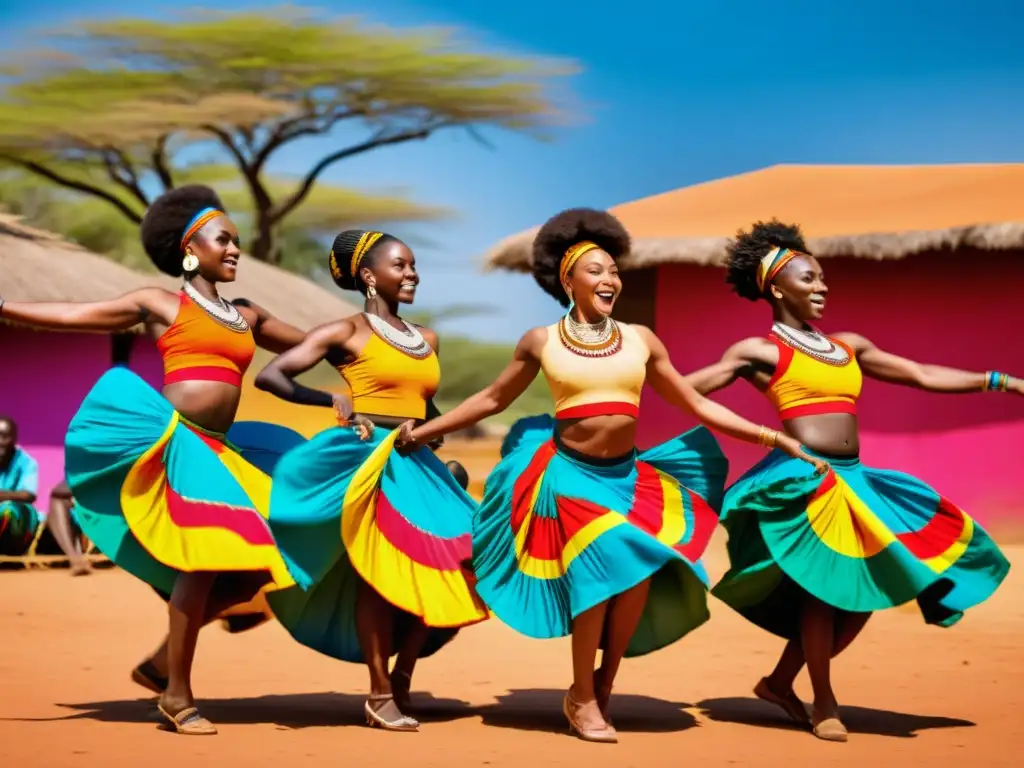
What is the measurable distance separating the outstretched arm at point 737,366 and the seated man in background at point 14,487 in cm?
774

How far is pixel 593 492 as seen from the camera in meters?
6.29

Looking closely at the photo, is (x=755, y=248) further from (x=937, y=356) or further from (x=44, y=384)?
(x=44, y=384)

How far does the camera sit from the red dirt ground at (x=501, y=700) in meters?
5.93

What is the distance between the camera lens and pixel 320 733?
6.35 m

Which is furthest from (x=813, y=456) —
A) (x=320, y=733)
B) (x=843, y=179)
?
(x=843, y=179)

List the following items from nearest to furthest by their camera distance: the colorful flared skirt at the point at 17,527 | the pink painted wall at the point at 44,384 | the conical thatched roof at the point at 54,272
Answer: the colorful flared skirt at the point at 17,527, the pink painted wall at the point at 44,384, the conical thatched roof at the point at 54,272

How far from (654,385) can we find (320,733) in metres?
1.91

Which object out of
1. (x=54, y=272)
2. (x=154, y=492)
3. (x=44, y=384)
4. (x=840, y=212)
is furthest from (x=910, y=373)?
(x=54, y=272)

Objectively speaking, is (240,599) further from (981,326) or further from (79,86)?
(79,86)

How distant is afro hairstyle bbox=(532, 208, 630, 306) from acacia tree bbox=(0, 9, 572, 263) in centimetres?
3166

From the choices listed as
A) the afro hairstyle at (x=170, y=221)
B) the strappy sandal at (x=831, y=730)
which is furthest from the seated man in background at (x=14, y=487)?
the strappy sandal at (x=831, y=730)

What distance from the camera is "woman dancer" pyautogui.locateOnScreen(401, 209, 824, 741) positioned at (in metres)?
6.23

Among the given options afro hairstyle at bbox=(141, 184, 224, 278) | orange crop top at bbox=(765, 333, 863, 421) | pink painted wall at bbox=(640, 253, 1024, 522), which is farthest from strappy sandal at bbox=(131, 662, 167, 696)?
pink painted wall at bbox=(640, 253, 1024, 522)

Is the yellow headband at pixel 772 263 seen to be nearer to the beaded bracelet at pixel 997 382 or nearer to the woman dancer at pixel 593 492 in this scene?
the woman dancer at pixel 593 492
